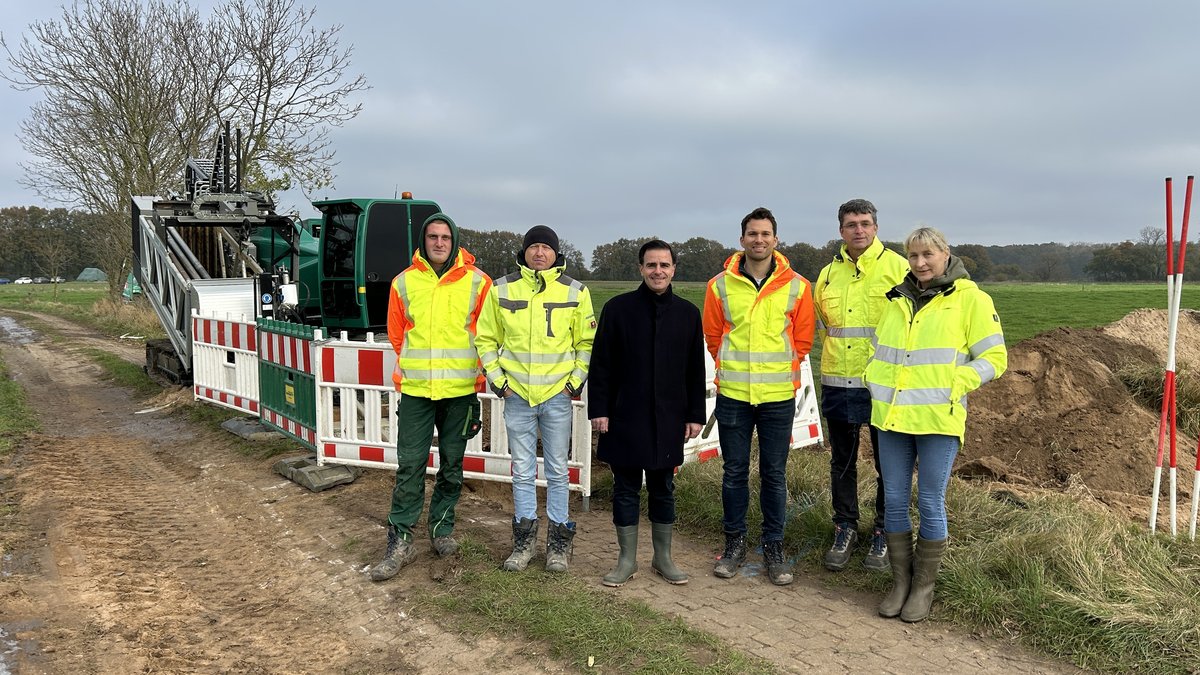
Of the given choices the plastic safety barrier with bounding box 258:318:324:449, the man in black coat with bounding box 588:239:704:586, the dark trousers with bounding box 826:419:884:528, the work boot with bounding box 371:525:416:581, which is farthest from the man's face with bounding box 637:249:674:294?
the plastic safety barrier with bounding box 258:318:324:449

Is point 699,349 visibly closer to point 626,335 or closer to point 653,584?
point 626,335

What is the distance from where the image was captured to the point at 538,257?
4527mm

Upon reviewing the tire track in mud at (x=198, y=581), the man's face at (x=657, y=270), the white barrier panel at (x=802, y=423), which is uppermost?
the man's face at (x=657, y=270)

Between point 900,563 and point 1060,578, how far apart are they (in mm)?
818

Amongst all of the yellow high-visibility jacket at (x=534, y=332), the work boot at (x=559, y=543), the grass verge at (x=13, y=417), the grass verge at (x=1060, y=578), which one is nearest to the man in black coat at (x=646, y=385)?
the yellow high-visibility jacket at (x=534, y=332)

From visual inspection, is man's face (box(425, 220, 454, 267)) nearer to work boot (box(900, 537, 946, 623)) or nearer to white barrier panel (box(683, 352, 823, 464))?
white barrier panel (box(683, 352, 823, 464))

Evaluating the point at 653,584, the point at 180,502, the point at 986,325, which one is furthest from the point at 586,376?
the point at 180,502

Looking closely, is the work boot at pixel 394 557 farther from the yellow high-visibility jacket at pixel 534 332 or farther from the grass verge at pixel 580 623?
the yellow high-visibility jacket at pixel 534 332

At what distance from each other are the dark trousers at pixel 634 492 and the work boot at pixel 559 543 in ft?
1.12

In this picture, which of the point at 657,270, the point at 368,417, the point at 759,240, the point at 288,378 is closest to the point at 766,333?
the point at 759,240

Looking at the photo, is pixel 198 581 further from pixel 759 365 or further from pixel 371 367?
pixel 759 365

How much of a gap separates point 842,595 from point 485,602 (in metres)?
2.04

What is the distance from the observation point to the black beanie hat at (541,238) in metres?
4.57

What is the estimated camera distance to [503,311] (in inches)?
179
